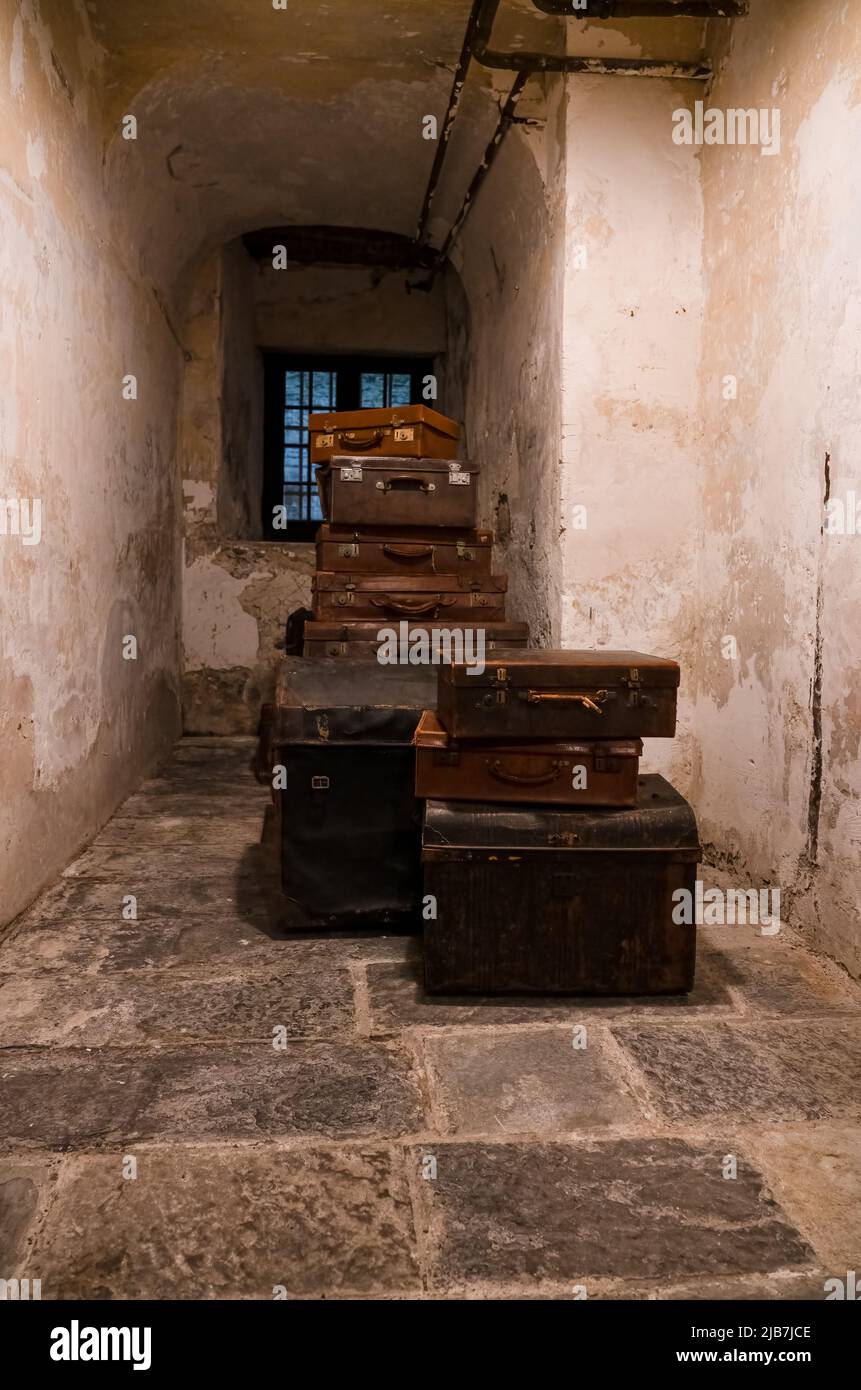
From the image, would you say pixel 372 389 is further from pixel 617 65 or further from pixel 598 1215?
pixel 598 1215

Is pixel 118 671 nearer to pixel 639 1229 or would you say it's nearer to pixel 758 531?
pixel 758 531

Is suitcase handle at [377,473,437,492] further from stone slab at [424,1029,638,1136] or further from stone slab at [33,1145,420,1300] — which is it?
stone slab at [33,1145,420,1300]

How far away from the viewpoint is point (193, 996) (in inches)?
95.1

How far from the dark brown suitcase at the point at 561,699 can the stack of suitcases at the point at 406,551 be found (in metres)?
1.44

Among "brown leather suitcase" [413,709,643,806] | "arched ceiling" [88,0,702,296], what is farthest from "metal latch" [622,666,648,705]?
"arched ceiling" [88,0,702,296]

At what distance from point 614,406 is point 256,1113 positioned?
9.54 feet

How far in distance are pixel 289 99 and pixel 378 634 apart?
2.61 m

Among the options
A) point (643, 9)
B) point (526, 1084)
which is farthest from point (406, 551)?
point (526, 1084)

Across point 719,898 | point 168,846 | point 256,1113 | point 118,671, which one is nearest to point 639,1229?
point 256,1113

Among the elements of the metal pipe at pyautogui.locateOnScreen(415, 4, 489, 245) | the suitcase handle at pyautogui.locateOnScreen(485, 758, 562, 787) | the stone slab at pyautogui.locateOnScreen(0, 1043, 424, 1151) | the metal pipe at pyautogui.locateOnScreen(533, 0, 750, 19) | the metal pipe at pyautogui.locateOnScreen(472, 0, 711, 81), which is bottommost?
the stone slab at pyautogui.locateOnScreen(0, 1043, 424, 1151)

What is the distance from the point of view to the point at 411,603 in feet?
12.9

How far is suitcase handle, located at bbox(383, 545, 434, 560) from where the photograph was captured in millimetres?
3965

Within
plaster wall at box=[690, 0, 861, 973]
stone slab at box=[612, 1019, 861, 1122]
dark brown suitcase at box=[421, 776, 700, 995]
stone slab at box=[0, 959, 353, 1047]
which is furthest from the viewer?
plaster wall at box=[690, 0, 861, 973]

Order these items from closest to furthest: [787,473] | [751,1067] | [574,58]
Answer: [751,1067] → [787,473] → [574,58]
